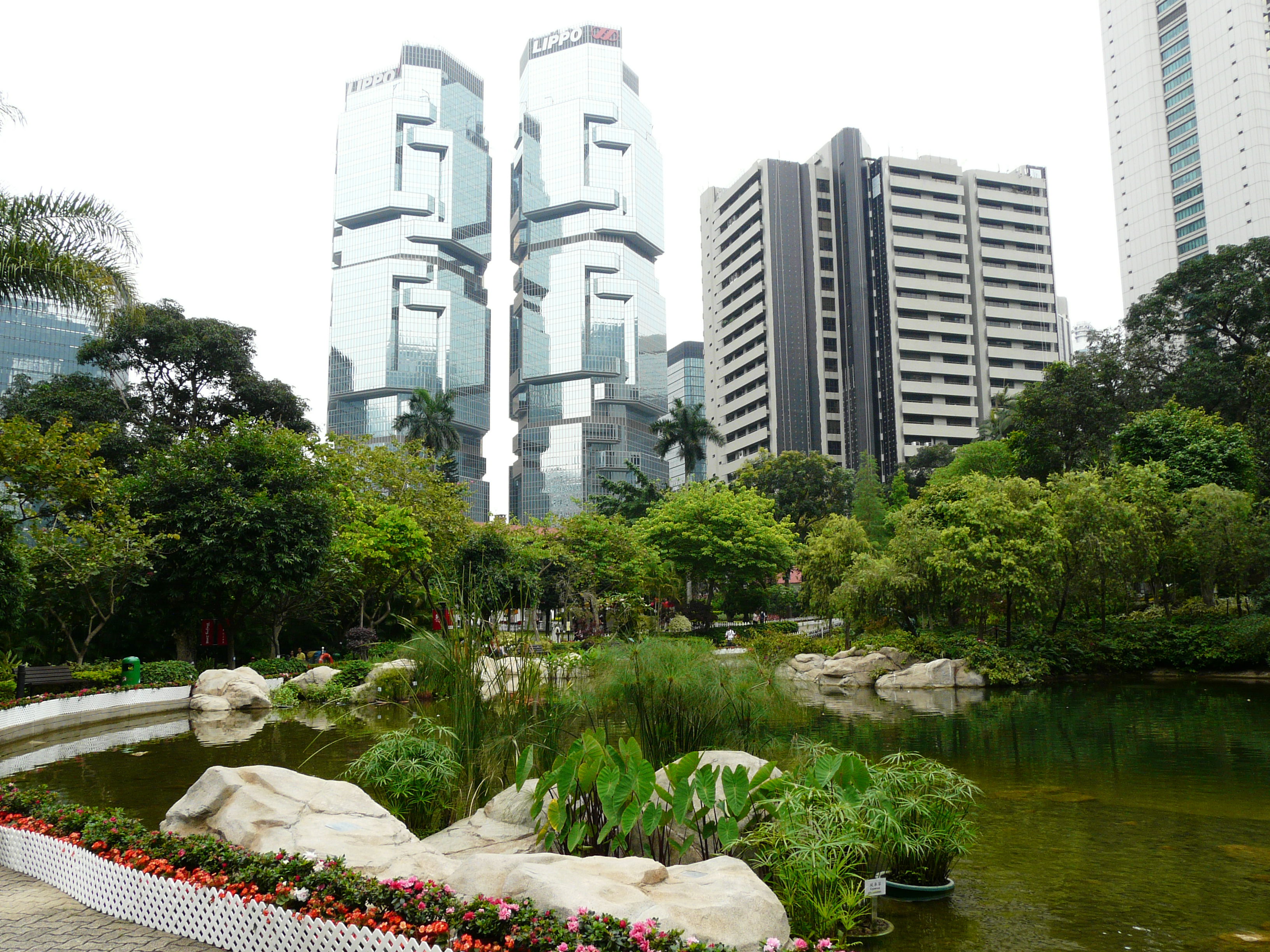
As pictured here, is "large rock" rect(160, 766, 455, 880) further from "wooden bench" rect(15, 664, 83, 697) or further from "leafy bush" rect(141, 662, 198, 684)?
"leafy bush" rect(141, 662, 198, 684)

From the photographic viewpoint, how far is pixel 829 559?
2525 cm

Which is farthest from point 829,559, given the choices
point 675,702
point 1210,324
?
point 1210,324

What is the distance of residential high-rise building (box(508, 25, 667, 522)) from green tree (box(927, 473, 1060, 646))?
79730mm

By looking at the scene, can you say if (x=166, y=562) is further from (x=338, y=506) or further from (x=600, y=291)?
(x=600, y=291)

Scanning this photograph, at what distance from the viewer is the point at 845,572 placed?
931 inches

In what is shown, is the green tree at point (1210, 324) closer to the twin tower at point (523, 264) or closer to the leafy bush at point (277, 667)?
the leafy bush at point (277, 667)

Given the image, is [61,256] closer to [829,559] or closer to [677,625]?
[677,625]

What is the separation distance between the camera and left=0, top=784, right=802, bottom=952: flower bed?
3.09 m

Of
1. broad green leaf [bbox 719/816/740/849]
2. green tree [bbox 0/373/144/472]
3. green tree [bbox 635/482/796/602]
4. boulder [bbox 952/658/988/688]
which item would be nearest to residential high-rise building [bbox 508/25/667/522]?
green tree [bbox 635/482/796/602]

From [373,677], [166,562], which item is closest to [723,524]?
[373,677]

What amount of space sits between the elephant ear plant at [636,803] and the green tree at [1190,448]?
21358mm

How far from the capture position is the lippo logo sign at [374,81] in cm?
11612

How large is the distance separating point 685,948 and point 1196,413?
2814cm

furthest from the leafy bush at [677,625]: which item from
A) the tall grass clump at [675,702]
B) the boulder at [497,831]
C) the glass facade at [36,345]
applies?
the glass facade at [36,345]
